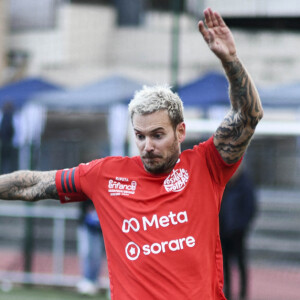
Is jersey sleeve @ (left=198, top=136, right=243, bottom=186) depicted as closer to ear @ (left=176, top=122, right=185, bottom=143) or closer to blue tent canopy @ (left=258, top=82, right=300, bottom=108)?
ear @ (left=176, top=122, right=185, bottom=143)

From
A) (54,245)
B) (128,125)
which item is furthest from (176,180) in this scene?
(128,125)

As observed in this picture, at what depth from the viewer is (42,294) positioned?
8312mm

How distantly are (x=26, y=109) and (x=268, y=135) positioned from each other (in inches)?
227

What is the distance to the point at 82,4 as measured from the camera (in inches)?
637

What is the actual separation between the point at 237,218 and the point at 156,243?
4.28 m

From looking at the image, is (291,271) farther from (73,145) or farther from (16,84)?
(16,84)

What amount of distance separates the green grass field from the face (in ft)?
17.5

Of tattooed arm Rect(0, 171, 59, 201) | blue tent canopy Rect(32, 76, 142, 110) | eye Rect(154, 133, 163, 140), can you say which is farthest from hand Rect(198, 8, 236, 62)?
blue tent canopy Rect(32, 76, 142, 110)

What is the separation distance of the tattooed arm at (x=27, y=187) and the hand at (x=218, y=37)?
103cm

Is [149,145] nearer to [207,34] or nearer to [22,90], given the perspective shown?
[207,34]

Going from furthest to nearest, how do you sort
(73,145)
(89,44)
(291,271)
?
(89,44) < (73,145) < (291,271)

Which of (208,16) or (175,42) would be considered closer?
(208,16)

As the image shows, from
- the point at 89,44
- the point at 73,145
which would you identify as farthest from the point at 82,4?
the point at 73,145

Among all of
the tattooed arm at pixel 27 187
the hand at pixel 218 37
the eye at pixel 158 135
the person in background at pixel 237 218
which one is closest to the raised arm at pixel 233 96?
the hand at pixel 218 37
